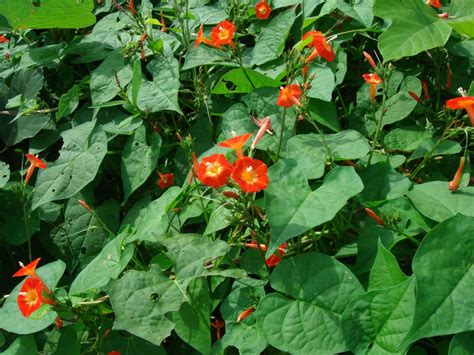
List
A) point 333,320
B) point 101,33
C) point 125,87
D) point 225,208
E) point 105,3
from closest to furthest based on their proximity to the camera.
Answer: point 333,320 → point 225,208 → point 125,87 → point 101,33 → point 105,3

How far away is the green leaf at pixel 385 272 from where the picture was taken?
4.36 ft

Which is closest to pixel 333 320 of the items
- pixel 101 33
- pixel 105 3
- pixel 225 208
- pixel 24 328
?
pixel 225 208

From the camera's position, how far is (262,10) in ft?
7.88

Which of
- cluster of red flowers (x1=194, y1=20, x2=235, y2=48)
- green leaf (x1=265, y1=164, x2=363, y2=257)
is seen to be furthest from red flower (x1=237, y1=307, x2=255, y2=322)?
cluster of red flowers (x1=194, y1=20, x2=235, y2=48)

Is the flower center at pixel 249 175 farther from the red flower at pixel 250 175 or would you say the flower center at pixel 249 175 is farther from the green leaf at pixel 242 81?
the green leaf at pixel 242 81

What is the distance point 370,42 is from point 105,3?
144cm

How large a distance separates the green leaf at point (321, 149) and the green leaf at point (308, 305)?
11.4 inches

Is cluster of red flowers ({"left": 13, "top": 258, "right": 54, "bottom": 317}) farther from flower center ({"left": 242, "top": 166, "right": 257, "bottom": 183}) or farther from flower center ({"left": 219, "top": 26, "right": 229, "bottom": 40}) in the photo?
flower center ({"left": 219, "top": 26, "right": 229, "bottom": 40})

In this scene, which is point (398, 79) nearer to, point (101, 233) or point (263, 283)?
point (263, 283)

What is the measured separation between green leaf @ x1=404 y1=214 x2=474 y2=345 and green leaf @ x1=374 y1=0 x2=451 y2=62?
0.65 m

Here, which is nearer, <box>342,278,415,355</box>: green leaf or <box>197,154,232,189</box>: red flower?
<box>342,278,415,355</box>: green leaf

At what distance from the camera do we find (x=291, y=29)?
2.38m

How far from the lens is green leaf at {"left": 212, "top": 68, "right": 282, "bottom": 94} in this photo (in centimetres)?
208

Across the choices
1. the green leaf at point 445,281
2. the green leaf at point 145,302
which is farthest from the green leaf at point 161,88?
the green leaf at point 445,281
